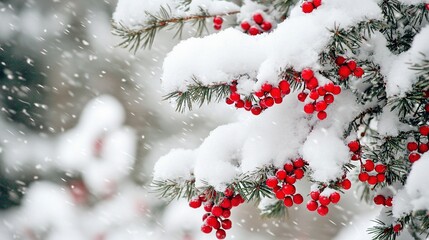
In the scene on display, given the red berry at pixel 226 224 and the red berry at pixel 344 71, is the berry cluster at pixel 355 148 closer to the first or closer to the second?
the red berry at pixel 344 71

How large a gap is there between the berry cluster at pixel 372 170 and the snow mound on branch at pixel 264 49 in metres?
0.30

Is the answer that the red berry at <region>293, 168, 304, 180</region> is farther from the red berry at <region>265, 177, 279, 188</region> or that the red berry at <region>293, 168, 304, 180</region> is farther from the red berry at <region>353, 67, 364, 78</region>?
the red berry at <region>353, 67, 364, 78</region>

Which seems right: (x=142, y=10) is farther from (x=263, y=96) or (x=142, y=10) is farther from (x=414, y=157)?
(x=414, y=157)

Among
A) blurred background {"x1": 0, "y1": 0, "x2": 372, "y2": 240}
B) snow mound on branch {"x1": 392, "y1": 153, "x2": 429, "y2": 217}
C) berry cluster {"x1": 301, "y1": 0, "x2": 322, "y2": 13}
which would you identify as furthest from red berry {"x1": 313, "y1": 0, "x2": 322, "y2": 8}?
blurred background {"x1": 0, "y1": 0, "x2": 372, "y2": 240}

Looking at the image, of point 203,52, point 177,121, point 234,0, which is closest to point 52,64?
point 177,121

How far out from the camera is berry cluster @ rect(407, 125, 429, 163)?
113 centimetres

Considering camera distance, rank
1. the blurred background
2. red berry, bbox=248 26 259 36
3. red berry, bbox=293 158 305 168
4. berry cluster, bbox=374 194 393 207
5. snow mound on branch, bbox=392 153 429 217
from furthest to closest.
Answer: the blurred background
red berry, bbox=248 26 259 36
berry cluster, bbox=374 194 393 207
red berry, bbox=293 158 305 168
snow mound on branch, bbox=392 153 429 217

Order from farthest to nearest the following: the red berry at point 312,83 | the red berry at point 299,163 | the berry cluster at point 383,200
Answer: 1. the berry cluster at point 383,200
2. the red berry at point 299,163
3. the red berry at point 312,83

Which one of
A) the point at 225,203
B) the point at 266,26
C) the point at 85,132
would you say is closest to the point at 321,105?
the point at 225,203

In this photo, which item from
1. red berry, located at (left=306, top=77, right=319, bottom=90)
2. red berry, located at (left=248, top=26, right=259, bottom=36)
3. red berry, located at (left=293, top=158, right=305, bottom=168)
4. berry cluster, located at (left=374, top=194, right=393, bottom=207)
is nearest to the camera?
red berry, located at (left=306, top=77, right=319, bottom=90)

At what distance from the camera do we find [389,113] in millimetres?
1249

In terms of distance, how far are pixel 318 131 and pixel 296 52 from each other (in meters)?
0.24

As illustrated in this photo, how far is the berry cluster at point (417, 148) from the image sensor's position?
1.13 metres

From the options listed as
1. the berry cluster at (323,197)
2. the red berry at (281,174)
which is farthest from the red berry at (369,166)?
the red berry at (281,174)
